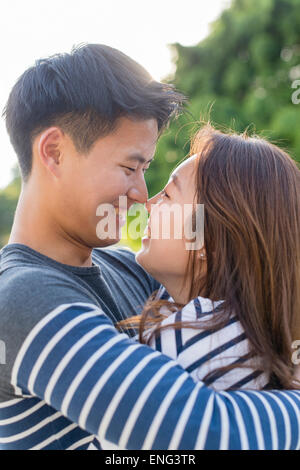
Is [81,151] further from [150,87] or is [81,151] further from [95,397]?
[95,397]

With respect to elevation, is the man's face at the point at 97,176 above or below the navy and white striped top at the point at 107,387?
above

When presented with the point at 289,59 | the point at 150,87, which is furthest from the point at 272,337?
the point at 289,59

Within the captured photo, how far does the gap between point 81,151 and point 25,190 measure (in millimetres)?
183

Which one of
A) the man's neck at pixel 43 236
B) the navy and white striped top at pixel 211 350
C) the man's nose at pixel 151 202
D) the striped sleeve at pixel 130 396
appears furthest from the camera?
the man's nose at pixel 151 202

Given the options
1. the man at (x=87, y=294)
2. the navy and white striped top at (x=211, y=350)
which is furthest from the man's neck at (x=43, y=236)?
the navy and white striped top at (x=211, y=350)

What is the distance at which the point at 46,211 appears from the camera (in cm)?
123

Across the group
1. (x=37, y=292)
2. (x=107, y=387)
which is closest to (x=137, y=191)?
(x=37, y=292)

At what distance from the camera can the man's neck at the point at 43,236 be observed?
1.20 m

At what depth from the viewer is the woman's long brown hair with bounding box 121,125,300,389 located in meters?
1.09

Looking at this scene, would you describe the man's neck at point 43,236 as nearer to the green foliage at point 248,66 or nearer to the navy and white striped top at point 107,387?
the navy and white striped top at point 107,387

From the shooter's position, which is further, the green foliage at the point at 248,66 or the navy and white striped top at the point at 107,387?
the green foliage at the point at 248,66

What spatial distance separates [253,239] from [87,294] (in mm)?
367

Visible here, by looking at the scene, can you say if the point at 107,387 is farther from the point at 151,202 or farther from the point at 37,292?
the point at 151,202
